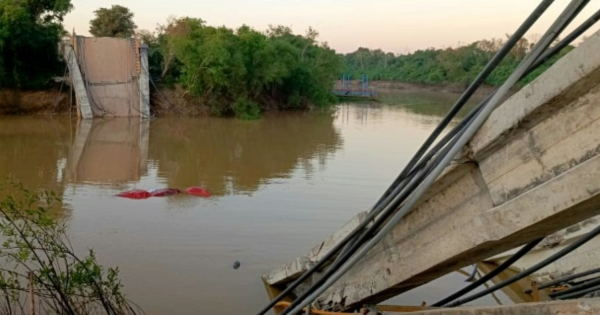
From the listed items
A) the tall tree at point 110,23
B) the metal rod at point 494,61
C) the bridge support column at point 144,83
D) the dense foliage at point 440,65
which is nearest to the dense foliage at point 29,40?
the bridge support column at point 144,83

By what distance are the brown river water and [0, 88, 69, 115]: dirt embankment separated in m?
1.98

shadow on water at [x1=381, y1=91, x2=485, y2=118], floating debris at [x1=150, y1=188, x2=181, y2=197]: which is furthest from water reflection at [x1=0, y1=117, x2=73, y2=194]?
shadow on water at [x1=381, y1=91, x2=485, y2=118]

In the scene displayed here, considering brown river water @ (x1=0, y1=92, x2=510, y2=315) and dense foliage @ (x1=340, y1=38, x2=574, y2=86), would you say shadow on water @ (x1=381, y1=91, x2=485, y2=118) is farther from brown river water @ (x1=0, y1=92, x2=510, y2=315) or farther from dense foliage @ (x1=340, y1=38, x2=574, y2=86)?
brown river water @ (x1=0, y1=92, x2=510, y2=315)

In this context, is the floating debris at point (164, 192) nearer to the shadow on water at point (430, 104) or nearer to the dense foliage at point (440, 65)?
the shadow on water at point (430, 104)

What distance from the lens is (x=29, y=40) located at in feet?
81.1

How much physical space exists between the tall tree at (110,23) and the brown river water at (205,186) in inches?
558

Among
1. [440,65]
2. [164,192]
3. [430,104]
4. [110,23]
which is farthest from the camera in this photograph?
[440,65]

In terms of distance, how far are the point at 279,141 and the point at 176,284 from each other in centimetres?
1416

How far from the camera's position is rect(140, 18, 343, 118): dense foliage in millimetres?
27312

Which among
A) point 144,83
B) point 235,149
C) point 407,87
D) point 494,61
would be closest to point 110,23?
point 144,83

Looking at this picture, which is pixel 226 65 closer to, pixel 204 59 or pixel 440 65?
pixel 204 59

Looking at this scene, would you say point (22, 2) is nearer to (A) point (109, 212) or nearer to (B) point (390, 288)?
(A) point (109, 212)

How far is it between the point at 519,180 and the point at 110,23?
38104 millimetres

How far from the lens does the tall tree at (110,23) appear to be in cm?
3697
